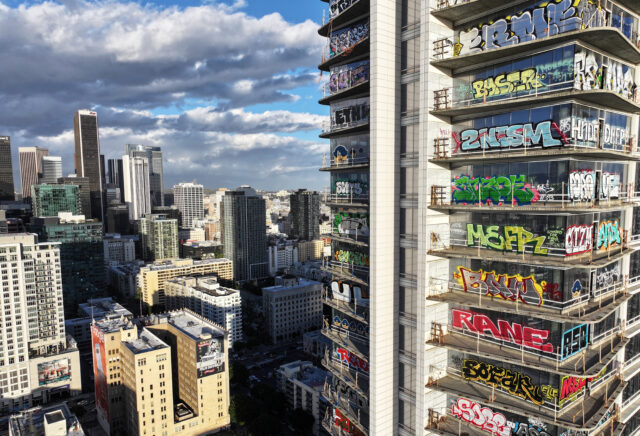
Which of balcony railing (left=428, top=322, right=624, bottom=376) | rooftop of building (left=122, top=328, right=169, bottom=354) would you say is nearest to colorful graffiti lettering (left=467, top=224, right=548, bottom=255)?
balcony railing (left=428, top=322, right=624, bottom=376)

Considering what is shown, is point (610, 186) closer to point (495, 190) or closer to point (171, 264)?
point (495, 190)

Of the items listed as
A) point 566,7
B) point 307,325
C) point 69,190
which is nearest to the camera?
point 566,7

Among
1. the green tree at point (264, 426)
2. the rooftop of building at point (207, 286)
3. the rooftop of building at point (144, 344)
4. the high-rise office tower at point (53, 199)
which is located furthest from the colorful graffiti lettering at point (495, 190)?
the high-rise office tower at point (53, 199)

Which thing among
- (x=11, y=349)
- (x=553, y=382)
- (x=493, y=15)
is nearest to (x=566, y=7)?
(x=493, y=15)

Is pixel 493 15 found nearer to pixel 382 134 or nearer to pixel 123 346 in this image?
pixel 382 134

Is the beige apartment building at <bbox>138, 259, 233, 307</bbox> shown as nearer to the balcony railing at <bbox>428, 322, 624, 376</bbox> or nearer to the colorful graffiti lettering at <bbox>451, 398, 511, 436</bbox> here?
the colorful graffiti lettering at <bbox>451, 398, 511, 436</bbox>

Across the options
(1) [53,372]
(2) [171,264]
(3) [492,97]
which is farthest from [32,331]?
(3) [492,97]
